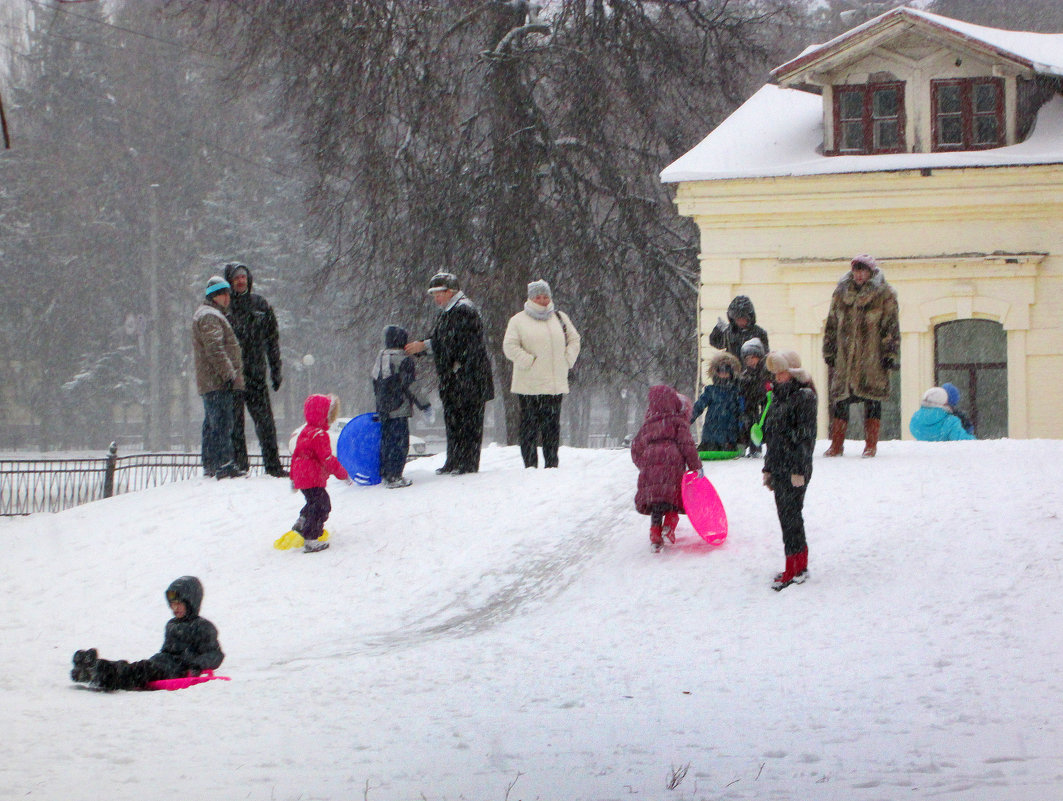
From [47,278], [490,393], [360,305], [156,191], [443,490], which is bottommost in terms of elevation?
[443,490]

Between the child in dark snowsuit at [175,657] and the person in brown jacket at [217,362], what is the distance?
5.68 meters

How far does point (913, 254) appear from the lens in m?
18.8

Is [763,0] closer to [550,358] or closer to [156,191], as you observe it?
[550,358]

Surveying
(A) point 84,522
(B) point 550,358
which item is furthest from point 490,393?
(A) point 84,522

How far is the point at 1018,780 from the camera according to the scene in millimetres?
5855

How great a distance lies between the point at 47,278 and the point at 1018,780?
4548cm

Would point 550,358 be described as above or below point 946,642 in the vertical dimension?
above

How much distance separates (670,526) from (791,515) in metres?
1.49

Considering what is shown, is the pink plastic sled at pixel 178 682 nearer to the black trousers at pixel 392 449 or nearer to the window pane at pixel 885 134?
the black trousers at pixel 392 449

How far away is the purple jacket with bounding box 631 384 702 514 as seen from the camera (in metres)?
10.4

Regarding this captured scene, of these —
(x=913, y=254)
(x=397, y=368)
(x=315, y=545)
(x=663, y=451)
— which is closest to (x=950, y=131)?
(x=913, y=254)

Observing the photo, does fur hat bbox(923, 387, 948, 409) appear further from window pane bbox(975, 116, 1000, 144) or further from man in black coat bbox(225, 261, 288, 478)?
man in black coat bbox(225, 261, 288, 478)

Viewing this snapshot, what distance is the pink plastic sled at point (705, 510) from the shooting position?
10.3 meters

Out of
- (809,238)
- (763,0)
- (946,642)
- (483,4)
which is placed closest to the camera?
(946,642)
